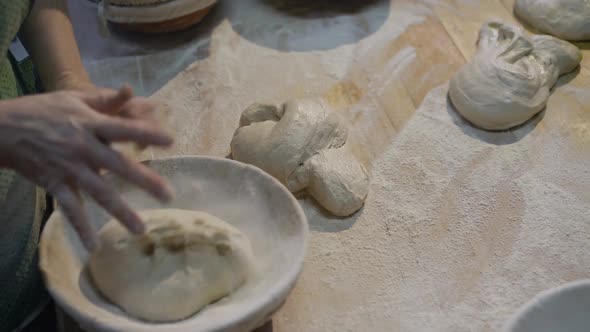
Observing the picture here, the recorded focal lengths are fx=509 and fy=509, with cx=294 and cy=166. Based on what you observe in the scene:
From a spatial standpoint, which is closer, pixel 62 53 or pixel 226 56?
pixel 62 53

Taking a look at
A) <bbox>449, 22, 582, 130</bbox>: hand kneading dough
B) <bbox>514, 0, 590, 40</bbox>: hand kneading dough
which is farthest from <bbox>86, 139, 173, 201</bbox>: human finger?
<bbox>514, 0, 590, 40</bbox>: hand kneading dough

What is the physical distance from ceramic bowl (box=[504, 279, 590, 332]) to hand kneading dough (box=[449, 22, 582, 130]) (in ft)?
2.22

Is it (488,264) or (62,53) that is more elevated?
(62,53)

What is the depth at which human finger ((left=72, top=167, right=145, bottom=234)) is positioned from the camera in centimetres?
68

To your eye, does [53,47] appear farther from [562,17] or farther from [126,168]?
[562,17]

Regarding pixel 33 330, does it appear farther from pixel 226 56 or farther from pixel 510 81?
pixel 510 81

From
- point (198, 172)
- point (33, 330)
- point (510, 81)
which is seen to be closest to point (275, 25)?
point (510, 81)

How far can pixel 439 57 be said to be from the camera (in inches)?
69.3

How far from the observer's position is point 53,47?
1160 mm

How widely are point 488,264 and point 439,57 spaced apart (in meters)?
0.83

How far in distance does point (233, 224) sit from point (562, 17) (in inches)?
58.6

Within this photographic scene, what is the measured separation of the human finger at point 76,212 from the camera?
688 millimetres

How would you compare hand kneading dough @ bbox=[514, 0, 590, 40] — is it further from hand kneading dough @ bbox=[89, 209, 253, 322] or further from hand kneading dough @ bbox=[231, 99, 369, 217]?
hand kneading dough @ bbox=[89, 209, 253, 322]

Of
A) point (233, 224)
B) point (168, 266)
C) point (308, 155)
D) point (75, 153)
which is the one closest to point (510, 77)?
point (308, 155)
